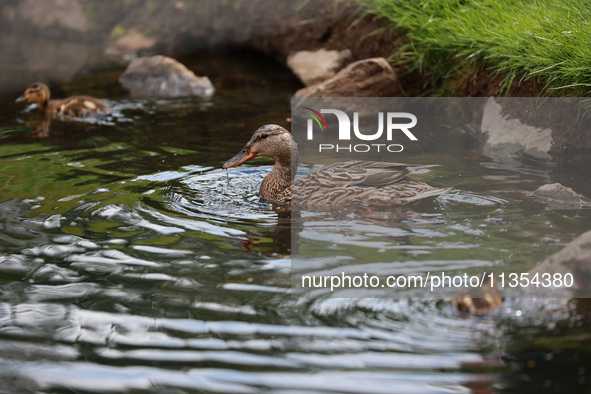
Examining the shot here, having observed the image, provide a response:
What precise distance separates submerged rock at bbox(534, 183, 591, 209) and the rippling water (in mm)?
106

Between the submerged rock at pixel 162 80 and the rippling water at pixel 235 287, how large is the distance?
A: 377 cm

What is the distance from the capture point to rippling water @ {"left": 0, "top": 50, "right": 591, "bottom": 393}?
3.37 m

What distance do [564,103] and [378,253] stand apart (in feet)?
10.9

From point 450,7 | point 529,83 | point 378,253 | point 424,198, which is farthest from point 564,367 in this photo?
point 450,7

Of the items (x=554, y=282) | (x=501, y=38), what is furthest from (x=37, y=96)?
(x=554, y=282)

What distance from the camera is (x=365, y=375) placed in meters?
3.32

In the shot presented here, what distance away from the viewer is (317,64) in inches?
432

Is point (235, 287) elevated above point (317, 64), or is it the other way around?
point (317, 64)

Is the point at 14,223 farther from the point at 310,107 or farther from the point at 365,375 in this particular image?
the point at 310,107

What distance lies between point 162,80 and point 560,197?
7.45 metres

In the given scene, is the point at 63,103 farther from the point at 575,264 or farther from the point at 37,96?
the point at 575,264

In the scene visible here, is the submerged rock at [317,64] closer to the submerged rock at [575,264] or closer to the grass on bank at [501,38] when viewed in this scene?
the grass on bank at [501,38]

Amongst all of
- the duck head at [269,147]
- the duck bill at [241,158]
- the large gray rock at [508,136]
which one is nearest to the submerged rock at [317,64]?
the large gray rock at [508,136]

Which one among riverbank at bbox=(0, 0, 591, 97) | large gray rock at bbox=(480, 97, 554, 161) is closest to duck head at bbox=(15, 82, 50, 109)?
riverbank at bbox=(0, 0, 591, 97)
